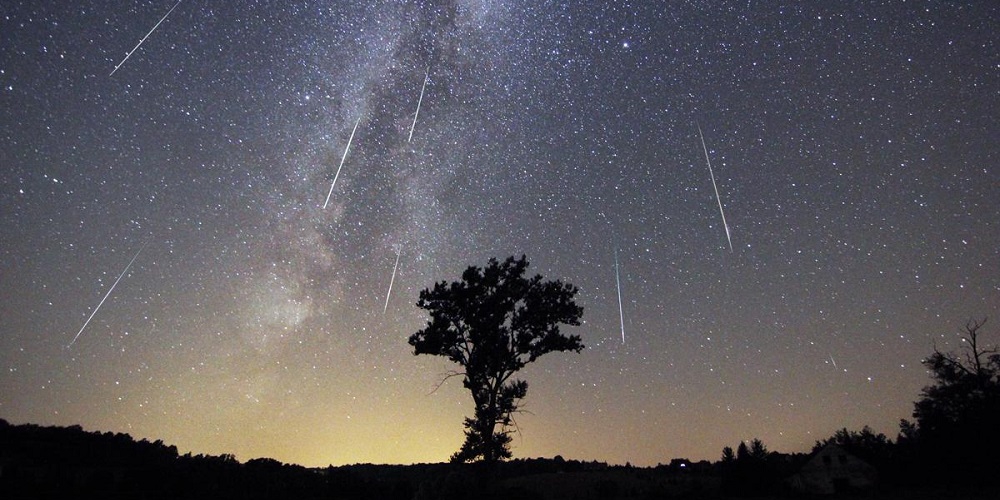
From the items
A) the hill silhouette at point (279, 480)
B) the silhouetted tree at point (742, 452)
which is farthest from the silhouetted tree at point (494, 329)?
the silhouetted tree at point (742, 452)

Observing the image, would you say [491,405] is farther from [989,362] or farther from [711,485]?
[989,362]

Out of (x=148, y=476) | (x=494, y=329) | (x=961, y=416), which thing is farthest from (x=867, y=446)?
(x=148, y=476)

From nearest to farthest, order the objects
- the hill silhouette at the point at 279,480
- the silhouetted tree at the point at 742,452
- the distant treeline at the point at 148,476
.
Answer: the distant treeline at the point at 148,476
the hill silhouette at the point at 279,480
the silhouetted tree at the point at 742,452

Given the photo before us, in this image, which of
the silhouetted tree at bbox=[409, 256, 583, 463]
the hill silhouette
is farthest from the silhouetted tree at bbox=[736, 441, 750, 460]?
the silhouetted tree at bbox=[409, 256, 583, 463]

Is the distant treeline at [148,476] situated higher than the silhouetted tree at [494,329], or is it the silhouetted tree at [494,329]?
the silhouetted tree at [494,329]

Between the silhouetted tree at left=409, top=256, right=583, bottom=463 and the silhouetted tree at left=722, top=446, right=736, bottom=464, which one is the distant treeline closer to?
the silhouetted tree at left=409, top=256, right=583, bottom=463

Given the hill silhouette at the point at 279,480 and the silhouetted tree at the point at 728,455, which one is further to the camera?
the silhouetted tree at the point at 728,455

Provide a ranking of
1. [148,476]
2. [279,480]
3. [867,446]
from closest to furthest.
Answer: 1. [148,476]
2. [279,480]
3. [867,446]

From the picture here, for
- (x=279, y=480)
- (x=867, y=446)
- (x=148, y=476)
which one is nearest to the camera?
(x=148, y=476)

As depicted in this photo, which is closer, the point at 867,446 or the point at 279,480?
the point at 279,480

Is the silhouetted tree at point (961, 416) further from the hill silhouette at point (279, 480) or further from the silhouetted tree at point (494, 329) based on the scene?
the silhouetted tree at point (494, 329)

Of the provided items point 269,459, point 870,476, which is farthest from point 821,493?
point 269,459

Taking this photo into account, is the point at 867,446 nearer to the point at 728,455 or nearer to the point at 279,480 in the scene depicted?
the point at 728,455

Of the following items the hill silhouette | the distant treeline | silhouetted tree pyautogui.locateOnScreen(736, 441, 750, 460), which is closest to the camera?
the distant treeline
